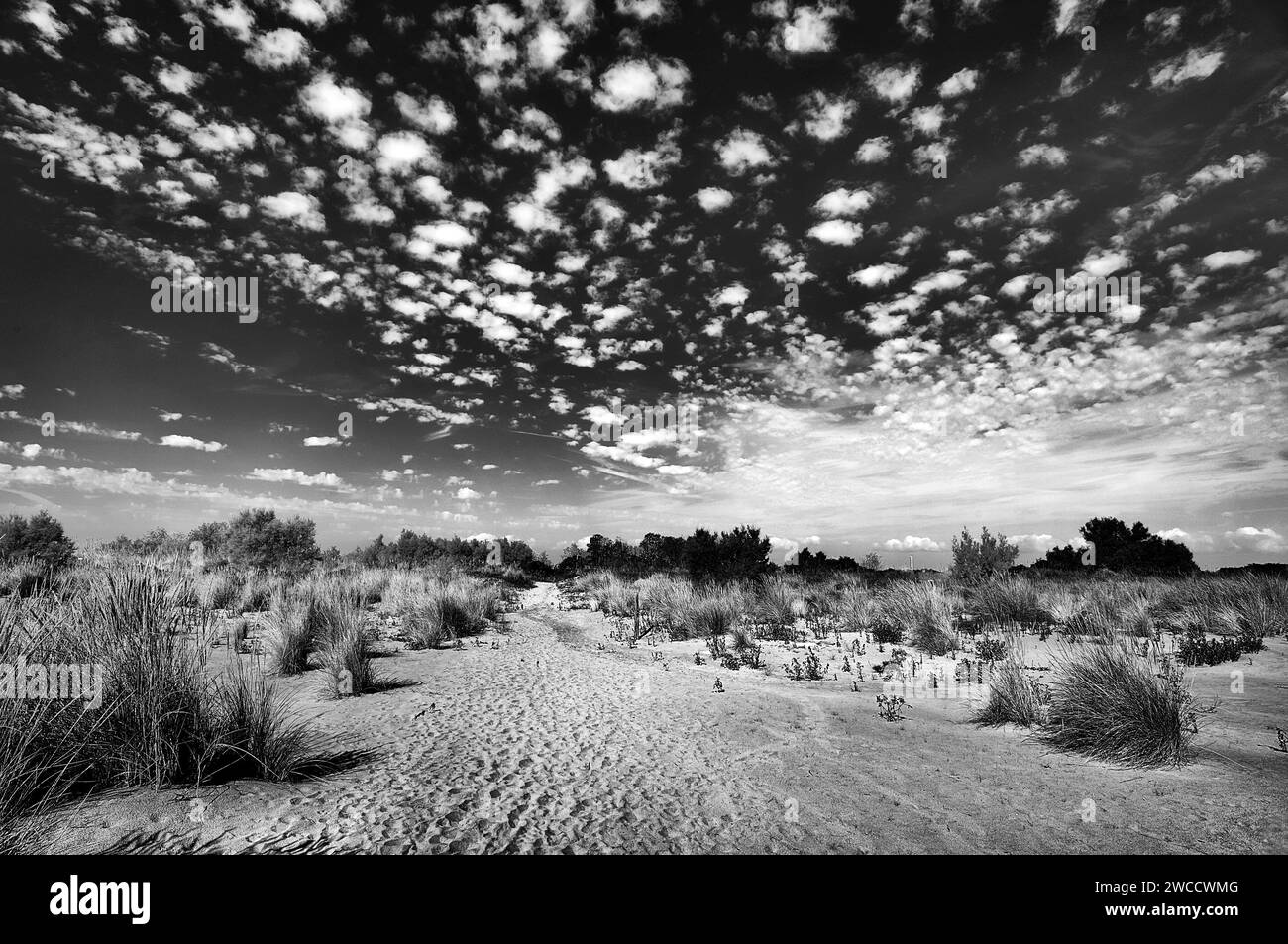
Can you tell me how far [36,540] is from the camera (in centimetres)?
2173

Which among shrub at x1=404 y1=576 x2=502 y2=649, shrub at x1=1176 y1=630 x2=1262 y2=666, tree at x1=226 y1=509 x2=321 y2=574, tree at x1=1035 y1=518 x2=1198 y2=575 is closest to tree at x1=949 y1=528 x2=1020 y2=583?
tree at x1=1035 y1=518 x2=1198 y2=575

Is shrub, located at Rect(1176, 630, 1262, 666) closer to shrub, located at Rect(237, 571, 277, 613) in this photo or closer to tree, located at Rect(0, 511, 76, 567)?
shrub, located at Rect(237, 571, 277, 613)

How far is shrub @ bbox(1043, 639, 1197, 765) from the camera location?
538 centimetres

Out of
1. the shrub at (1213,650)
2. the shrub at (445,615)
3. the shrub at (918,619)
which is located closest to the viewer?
the shrub at (1213,650)

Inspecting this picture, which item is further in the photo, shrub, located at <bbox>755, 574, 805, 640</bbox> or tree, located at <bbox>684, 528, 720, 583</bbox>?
tree, located at <bbox>684, 528, 720, 583</bbox>

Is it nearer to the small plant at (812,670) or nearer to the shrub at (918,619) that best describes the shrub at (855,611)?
the shrub at (918,619)

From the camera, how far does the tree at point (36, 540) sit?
20.5 metres

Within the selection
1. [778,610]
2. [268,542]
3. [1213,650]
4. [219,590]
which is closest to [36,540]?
[268,542]

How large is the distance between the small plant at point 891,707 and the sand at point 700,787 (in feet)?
0.56

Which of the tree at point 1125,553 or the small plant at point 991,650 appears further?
the tree at point 1125,553

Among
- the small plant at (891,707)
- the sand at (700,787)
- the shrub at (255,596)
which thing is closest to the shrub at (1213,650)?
the sand at (700,787)

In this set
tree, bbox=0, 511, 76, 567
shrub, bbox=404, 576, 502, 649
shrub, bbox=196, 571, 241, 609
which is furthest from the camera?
tree, bbox=0, 511, 76, 567

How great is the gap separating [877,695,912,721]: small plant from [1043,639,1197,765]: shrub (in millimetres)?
1690
